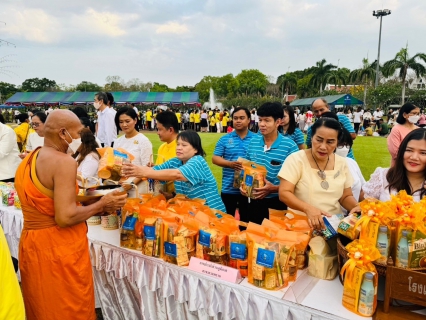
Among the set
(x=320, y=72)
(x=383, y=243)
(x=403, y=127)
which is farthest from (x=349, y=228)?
(x=320, y=72)

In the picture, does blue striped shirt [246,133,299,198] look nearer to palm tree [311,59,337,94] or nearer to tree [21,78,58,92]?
palm tree [311,59,337,94]

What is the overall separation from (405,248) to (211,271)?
3.04 feet

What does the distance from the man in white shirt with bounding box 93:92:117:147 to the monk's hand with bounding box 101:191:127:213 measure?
13.1ft

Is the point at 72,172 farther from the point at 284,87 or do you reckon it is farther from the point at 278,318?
the point at 284,87

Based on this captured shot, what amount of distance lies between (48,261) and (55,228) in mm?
194

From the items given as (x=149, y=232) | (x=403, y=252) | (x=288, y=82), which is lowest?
(x=149, y=232)

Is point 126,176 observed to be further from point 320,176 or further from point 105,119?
point 105,119

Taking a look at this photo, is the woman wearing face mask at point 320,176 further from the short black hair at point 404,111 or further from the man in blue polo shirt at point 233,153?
the short black hair at point 404,111

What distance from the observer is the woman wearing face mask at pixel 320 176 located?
189 cm

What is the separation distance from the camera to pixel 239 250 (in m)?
1.60

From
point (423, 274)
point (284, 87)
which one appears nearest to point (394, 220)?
point (423, 274)

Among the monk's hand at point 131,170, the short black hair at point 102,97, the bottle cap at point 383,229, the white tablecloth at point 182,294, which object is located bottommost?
the white tablecloth at point 182,294

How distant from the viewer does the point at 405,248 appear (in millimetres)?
1294

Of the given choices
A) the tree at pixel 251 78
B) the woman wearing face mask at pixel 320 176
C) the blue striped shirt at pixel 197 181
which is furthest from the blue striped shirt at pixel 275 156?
the tree at pixel 251 78
